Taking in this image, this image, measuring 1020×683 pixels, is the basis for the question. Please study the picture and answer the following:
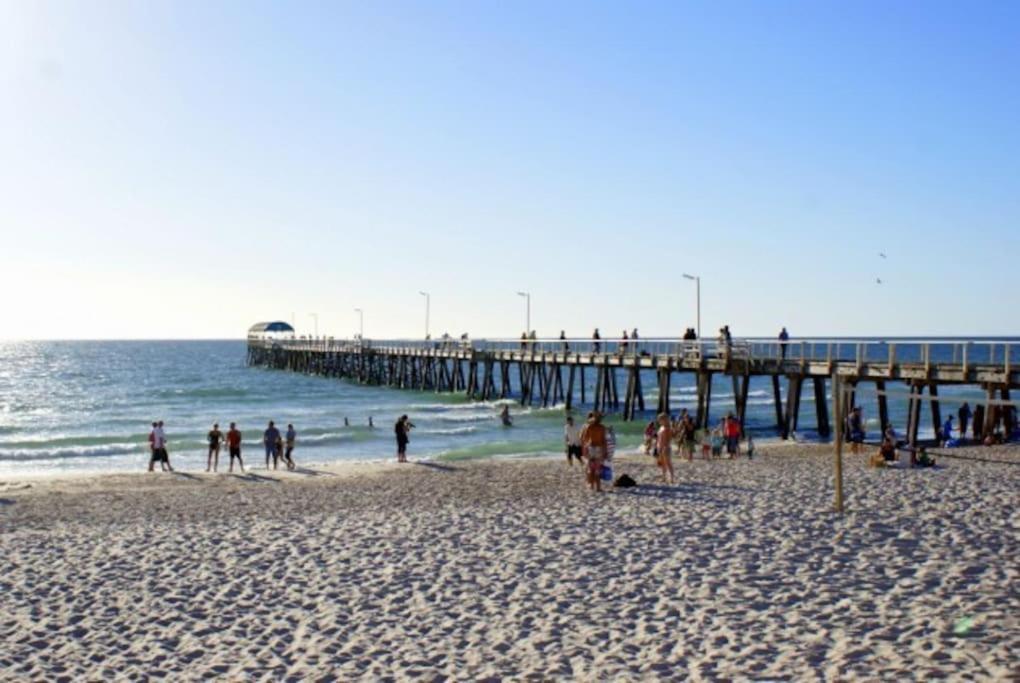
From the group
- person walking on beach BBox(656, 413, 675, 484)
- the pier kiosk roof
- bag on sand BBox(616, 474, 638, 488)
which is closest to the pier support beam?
person walking on beach BBox(656, 413, 675, 484)

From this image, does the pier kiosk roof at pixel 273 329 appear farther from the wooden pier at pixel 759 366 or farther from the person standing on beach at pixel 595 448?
the person standing on beach at pixel 595 448

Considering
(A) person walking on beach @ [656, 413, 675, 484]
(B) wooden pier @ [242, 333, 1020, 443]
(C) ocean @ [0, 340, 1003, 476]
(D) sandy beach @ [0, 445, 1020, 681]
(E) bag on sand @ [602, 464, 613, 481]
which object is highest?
(B) wooden pier @ [242, 333, 1020, 443]

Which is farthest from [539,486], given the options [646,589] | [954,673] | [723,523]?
[954,673]

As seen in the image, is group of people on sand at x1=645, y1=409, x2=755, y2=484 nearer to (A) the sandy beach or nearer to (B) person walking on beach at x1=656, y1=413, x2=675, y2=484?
(B) person walking on beach at x1=656, y1=413, x2=675, y2=484

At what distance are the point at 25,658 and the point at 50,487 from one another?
12054 millimetres

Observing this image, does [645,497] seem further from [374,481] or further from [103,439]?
[103,439]

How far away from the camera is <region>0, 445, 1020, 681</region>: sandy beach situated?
Result: 7.70m

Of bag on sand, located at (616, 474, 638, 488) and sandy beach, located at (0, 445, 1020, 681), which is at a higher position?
bag on sand, located at (616, 474, 638, 488)

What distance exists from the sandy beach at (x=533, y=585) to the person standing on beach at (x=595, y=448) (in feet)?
0.93

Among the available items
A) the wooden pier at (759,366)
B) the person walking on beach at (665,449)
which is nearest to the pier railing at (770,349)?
the wooden pier at (759,366)

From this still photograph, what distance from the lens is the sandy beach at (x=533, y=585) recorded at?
7703 mm

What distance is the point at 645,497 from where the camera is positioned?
1471 cm

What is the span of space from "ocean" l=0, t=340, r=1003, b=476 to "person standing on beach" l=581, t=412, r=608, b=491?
4.88 metres

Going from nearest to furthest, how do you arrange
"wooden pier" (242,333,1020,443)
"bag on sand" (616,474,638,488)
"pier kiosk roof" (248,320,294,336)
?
"bag on sand" (616,474,638,488) → "wooden pier" (242,333,1020,443) → "pier kiosk roof" (248,320,294,336)
